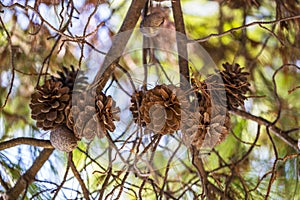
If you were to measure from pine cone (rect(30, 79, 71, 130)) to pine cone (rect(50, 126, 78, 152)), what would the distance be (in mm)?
17

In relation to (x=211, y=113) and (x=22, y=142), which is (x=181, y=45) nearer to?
(x=211, y=113)

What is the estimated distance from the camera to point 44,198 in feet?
2.78

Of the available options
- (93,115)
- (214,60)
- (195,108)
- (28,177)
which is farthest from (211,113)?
(214,60)

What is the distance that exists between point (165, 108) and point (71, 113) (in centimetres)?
12

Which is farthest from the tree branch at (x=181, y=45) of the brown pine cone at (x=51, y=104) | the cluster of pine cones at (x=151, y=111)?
the brown pine cone at (x=51, y=104)

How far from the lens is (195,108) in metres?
0.65

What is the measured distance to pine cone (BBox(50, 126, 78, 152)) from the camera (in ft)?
2.11

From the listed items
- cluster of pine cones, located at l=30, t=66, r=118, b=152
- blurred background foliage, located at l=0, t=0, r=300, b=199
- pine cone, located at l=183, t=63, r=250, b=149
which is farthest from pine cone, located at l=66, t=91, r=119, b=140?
blurred background foliage, located at l=0, t=0, r=300, b=199

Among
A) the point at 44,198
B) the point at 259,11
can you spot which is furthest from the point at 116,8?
the point at 44,198

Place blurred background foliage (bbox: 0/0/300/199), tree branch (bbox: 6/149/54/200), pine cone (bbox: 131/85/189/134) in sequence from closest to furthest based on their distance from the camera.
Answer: pine cone (bbox: 131/85/189/134), tree branch (bbox: 6/149/54/200), blurred background foliage (bbox: 0/0/300/199)

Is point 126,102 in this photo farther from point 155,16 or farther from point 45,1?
point 45,1

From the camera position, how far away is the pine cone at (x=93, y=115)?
25.3 inches

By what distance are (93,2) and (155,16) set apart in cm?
22

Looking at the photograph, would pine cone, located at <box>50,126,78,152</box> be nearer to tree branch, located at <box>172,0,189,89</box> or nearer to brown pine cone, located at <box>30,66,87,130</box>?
brown pine cone, located at <box>30,66,87,130</box>
